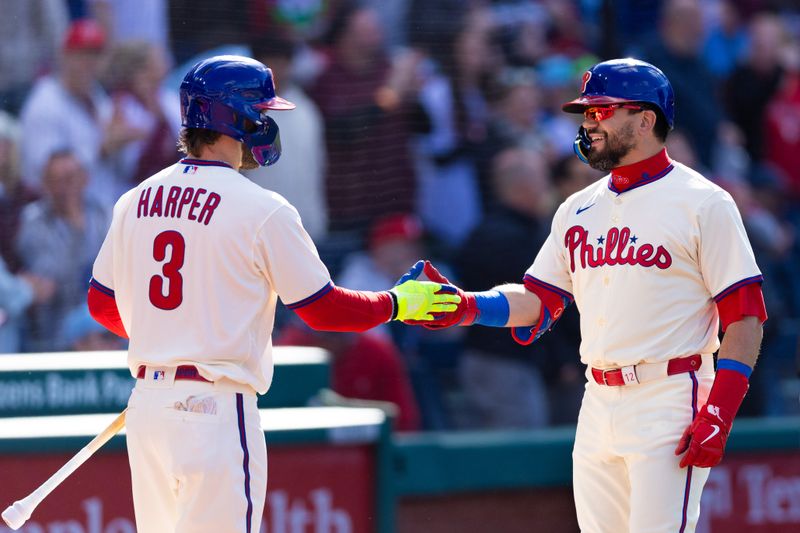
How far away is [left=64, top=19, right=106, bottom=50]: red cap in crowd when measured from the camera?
762cm

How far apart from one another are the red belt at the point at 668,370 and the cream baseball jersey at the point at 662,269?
21 mm

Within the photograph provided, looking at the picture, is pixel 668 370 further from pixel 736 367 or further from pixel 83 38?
pixel 83 38

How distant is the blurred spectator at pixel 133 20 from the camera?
7.90 metres

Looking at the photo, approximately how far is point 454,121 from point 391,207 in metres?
0.87

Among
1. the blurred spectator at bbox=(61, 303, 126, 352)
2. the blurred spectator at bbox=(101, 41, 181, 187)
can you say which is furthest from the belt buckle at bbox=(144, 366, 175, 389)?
the blurred spectator at bbox=(101, 41, 181, 187)

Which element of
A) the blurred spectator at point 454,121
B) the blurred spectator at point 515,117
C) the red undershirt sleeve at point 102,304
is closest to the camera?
Answer: the red undershirt sleeve at point 102,304

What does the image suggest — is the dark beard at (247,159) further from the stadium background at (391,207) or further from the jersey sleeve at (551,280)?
the stadium background at (391,207)

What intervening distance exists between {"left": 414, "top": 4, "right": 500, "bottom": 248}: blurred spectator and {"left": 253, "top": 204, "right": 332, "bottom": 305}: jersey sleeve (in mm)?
4419

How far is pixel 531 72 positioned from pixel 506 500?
3.96 m

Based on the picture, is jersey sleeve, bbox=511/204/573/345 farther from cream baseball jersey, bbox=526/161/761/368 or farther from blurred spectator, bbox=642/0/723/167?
blurred spectator, bbox=642/0/723/167

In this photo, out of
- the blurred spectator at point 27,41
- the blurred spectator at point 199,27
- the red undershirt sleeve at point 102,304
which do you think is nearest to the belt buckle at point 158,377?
the red undershirt sleeve at point 102,304

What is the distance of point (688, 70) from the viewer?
948cm

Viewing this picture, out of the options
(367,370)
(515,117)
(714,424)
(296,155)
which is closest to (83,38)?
(296,155)

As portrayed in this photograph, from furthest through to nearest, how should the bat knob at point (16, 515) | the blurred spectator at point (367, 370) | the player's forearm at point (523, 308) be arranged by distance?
the blurred spectator at point (367, 370)
the player's forearm at point (523, 308)
the bat knob at point (16, 515)
